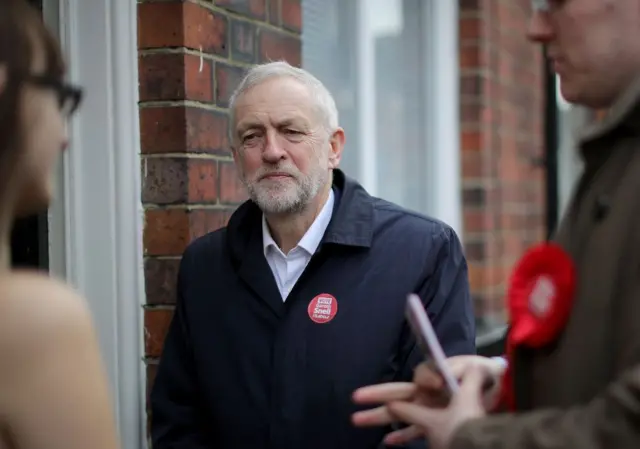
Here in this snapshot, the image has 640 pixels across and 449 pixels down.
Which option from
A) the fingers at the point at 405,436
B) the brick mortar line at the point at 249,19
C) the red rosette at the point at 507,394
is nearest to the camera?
the red rosette at the point at 507,394

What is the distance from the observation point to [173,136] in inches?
91.2

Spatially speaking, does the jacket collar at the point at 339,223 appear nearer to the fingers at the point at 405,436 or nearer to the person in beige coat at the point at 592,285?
the fingers at the point at 405,436

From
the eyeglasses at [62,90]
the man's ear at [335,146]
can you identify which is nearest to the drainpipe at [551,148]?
the man's ear at [335,146]

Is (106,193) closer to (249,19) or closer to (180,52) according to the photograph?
(180,52)

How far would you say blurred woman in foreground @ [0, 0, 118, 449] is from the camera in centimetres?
107

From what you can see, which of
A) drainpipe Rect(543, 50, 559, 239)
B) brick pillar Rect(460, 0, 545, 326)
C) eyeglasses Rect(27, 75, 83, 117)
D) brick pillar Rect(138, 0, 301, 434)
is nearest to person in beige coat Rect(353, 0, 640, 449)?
eyeglasses Rect(27, 75, 83, 117)

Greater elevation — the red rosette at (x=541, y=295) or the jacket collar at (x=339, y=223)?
the jacket collar at (x=339, y=223)

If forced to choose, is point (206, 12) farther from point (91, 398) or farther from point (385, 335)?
point (91, 398)

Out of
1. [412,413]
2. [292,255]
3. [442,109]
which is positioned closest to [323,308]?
[292,255]

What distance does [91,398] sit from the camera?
1.12 m

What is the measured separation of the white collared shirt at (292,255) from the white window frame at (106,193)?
13.6 inches

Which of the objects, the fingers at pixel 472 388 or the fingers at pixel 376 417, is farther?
the fingers at pixel 376 417

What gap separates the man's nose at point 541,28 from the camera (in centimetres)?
125

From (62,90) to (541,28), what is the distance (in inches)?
24.9
